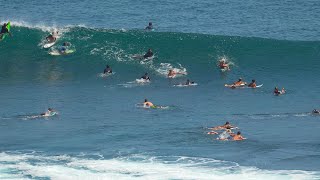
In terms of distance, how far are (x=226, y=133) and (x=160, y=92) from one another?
987 centimetres

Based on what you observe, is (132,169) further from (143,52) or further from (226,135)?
(143,52)

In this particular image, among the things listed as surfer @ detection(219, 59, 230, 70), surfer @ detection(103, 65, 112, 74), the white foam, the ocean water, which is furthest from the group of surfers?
surfer @ detection(103, 65, 112, 74)

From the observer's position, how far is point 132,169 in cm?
4062

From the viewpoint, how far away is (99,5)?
240ft

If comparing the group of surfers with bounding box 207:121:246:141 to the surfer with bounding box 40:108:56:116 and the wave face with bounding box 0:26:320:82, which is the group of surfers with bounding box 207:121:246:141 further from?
the wave face with bounding box 0:26:320:82

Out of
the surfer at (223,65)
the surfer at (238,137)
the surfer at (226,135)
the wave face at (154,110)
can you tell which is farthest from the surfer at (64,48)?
the surfer at (238,137)

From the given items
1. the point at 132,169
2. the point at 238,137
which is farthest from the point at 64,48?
the point at 132,169

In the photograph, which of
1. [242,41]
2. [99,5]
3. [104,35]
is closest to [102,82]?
[104,35]

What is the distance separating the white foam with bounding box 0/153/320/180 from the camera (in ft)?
130

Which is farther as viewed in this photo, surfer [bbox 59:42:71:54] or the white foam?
surfer [bbox 59:42:71:54]

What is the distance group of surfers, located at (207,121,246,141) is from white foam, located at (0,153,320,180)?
3.89 meters

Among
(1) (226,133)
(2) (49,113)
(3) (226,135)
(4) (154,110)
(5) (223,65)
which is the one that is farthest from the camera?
(5) (223,65)

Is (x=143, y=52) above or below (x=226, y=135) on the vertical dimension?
above

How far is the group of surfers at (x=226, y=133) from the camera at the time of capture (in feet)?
150
